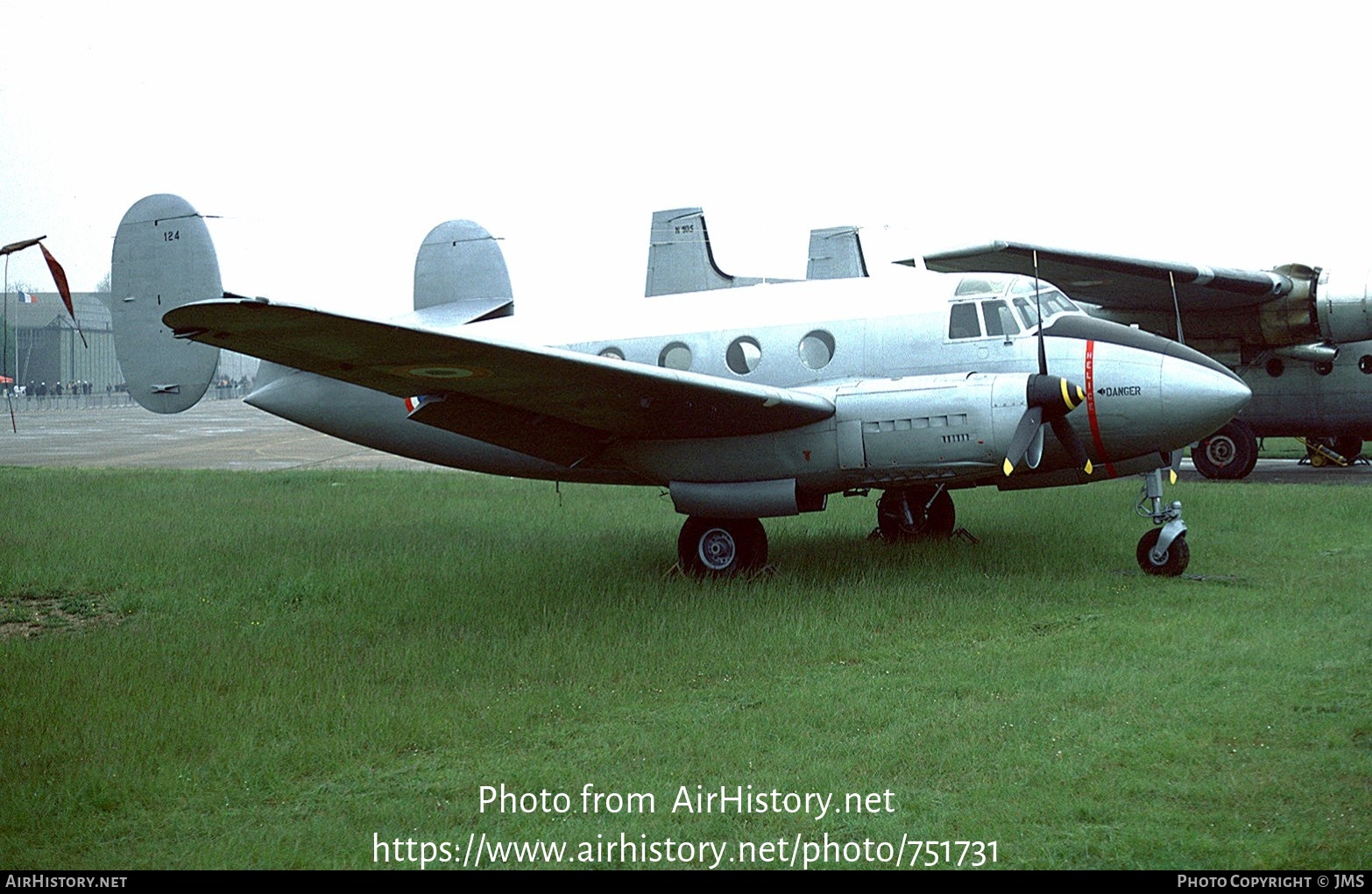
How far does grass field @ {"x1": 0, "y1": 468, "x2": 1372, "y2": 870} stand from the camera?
16.8ft

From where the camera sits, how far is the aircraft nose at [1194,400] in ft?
33.9

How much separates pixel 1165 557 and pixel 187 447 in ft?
93.9

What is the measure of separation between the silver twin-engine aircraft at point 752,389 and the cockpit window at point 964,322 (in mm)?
20

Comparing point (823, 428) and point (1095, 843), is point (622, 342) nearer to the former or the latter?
point (823, 428)

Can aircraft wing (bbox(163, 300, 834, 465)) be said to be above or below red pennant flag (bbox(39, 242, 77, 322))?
below

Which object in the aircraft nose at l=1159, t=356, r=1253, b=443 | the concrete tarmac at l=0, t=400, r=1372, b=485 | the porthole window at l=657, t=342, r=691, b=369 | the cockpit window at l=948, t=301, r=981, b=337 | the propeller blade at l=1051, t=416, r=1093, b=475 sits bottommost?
the concrete tarmac at l=0, t=400, r=1372, b=485

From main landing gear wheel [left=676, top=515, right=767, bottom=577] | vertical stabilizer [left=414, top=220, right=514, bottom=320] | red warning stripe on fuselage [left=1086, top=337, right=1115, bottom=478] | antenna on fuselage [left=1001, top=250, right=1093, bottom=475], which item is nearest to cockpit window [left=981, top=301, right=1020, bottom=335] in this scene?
red warning stripe on fuselage [left=1086, top=337, right=1115, bottom=478]

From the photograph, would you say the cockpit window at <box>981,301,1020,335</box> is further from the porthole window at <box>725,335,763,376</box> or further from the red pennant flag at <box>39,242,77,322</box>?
the red pennant flag at <box>39,242,77,322</box>

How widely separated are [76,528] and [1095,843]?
13481mm

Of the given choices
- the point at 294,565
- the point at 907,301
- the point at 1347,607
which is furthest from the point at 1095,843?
the point at 294,565

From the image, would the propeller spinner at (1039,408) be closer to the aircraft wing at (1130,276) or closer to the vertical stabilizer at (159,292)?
the vertical stabilizer at (159,292)

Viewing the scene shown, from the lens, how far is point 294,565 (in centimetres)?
1238

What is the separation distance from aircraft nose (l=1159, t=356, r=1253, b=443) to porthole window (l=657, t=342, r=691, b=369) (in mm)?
4734

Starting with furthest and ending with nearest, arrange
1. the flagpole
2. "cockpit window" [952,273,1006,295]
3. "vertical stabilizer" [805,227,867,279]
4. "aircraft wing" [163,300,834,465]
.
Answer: "vertical stabilizer" [805,227,867,279] → "cockpit window" [952,273,1006,295] → the flagpole → "aircraft wing" [163,300,834,465]
